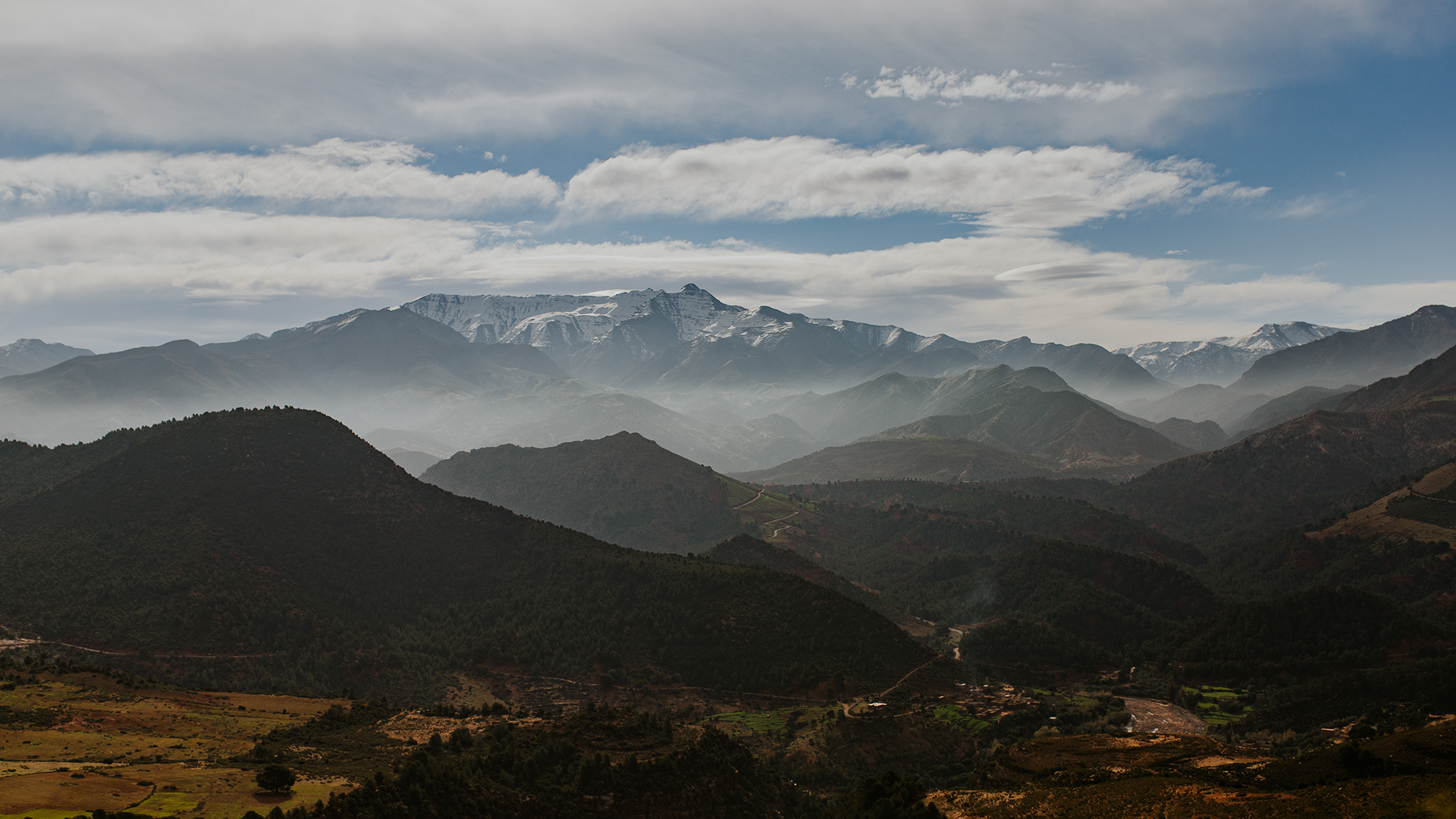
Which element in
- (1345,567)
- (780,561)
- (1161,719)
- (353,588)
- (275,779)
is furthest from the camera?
(780,561)

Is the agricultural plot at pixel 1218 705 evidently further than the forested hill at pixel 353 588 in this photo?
No

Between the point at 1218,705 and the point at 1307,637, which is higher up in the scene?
the point at 1307,637

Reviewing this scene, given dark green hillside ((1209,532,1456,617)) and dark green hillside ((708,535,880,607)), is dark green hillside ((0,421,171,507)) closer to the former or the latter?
dark green hillside ((708,535,880,607))

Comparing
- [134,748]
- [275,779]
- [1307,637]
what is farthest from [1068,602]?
[134,748]

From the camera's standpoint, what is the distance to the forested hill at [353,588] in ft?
340

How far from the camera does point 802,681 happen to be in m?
104

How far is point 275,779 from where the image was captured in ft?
158

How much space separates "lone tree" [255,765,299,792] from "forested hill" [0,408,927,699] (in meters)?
54.3

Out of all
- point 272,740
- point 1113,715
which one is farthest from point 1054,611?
point 272,740

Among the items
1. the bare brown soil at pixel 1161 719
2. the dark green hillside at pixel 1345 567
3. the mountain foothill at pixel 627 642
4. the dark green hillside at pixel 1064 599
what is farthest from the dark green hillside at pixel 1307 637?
the dark green hillside at pixel 1345 567

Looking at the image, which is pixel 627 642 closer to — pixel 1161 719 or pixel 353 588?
pixel 353 588

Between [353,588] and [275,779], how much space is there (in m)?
77.7

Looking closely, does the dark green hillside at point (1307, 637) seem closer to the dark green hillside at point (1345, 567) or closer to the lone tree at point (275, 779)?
the dark green hillside at point (1345, 567)

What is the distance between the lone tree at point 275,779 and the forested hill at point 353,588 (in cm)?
5425
